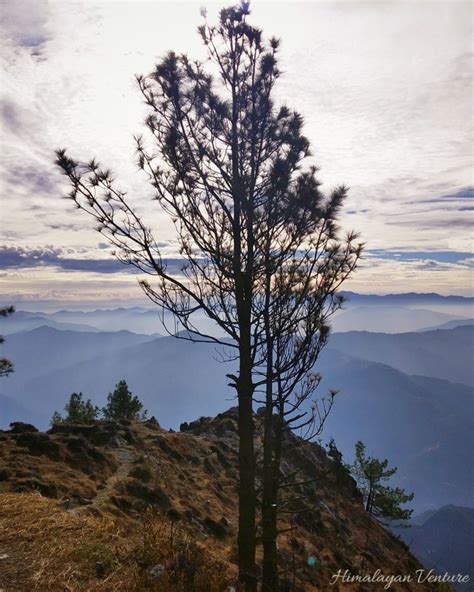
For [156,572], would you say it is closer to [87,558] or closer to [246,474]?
[87,558]

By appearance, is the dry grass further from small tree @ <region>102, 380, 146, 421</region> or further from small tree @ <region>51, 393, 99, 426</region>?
small tree @ <region>102, 380, 146, 421</region>

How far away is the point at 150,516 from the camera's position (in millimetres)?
12516

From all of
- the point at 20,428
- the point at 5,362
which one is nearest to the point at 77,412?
the point at 20,428

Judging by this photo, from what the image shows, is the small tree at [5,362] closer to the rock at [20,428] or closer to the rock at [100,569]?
the rock at [20,428]

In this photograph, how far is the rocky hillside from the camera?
811cm

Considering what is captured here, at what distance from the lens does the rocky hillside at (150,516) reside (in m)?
8.11

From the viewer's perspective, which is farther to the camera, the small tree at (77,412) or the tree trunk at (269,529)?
the small tree at (77,412)

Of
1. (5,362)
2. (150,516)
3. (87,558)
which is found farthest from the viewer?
(5,362)

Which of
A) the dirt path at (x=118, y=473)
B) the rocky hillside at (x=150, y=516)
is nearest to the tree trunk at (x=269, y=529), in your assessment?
the rocky hillside at (x=150, y=516)

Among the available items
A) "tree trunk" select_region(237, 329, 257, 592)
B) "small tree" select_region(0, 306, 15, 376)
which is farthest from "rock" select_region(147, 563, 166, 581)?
"small tree" select_region(0, 306, 15, 376)

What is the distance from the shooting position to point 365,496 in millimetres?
42969

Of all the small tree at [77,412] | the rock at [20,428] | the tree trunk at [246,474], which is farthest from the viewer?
the small tree at [77,412]

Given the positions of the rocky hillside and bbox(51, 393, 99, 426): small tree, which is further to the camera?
bbox(51, 393, 99, 426): small tree

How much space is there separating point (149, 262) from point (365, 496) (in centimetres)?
4258
